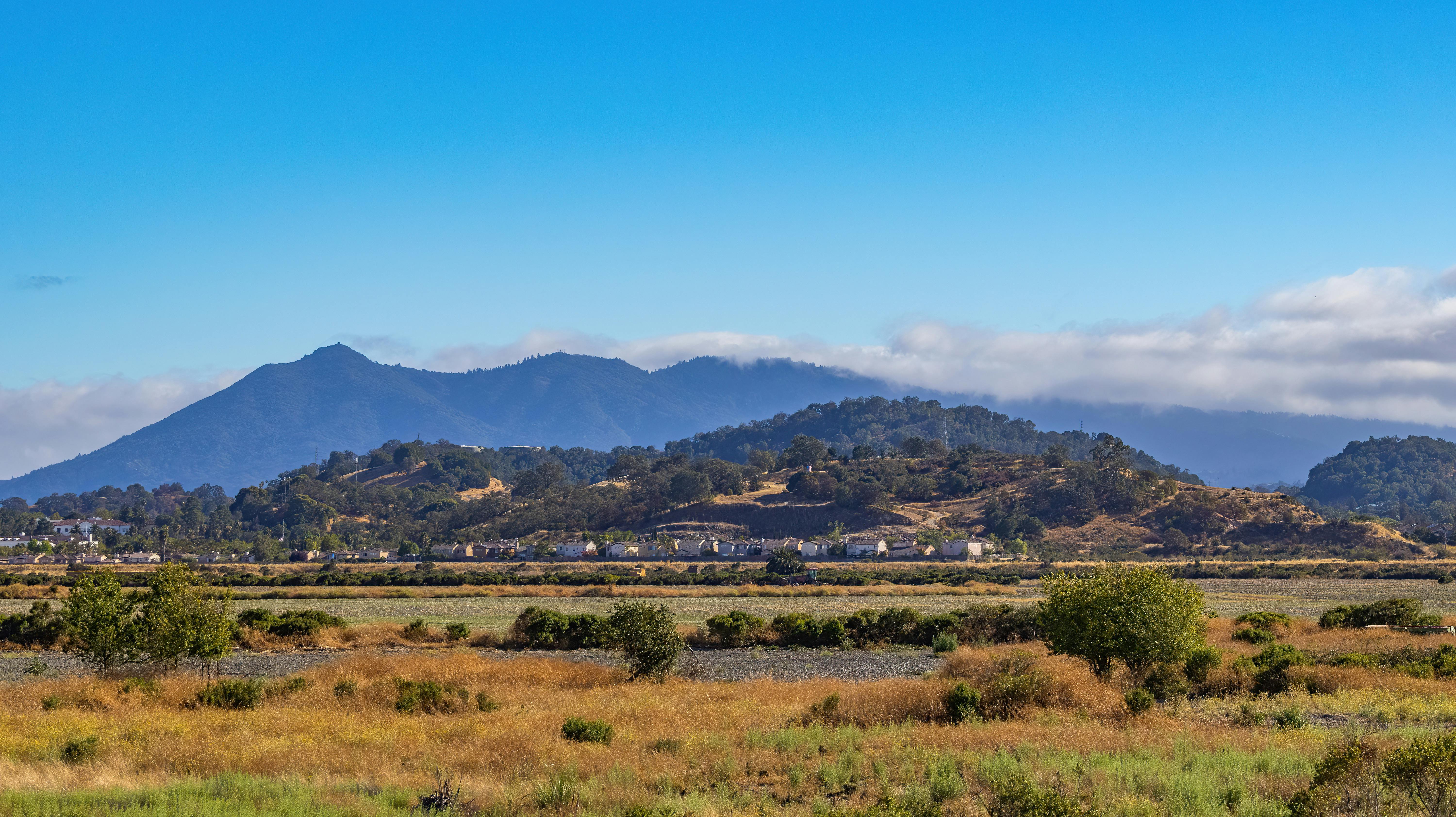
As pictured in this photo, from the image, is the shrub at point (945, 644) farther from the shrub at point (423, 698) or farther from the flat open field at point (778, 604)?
the shrub at point (423, 698)

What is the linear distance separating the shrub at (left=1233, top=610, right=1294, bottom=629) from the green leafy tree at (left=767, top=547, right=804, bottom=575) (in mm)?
59688

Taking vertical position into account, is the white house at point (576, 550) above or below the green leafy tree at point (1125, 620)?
below

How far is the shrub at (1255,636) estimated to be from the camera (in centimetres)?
3186

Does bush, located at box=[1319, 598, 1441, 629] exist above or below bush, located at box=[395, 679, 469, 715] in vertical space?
below

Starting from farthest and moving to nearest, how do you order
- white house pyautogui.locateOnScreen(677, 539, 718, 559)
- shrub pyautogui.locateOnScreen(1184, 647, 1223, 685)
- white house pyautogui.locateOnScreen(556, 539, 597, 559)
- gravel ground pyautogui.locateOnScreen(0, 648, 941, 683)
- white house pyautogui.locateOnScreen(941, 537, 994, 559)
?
white house pyautogui.locateOnScreen(556, 539, 597, 559), white house pyautogui.locateOnScreen(677, 539, 718, 559), white house pyautogui.locateOnScreen(941, 537, 994, 559), gravel ground pyautogui.locateOnScreen(0, 648, 941, 683), shrub pyautogui.locateOnScreen(1184, 647, 1223, 685)

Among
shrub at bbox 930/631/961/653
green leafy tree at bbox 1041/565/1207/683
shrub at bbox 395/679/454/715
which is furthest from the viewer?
shrub at bbox 930/631/961/653

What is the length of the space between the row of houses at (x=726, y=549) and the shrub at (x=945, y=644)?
9617 centimetres

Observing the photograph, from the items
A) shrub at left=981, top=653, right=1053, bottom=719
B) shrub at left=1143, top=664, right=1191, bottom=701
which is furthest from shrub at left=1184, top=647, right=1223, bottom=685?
shrub at left=981, top=653, right=1053, bottom=719

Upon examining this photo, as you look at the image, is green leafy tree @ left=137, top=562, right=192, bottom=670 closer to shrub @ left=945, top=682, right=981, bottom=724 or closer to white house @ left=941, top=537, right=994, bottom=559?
shrub @ left=945, top=682, right=981, bottom=724

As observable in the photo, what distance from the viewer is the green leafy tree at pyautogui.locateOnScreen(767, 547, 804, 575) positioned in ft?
333

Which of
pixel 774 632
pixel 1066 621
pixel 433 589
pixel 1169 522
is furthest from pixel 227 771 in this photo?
pixel 1169 522

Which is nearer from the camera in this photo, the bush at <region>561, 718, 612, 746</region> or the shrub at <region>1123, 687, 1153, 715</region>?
the bush at <region>561, 718, 612, 746</region>

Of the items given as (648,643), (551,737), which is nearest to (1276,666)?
(648,643)

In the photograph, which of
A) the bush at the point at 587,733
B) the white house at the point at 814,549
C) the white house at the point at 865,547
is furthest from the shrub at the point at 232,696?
the white house at the point at 814,549
